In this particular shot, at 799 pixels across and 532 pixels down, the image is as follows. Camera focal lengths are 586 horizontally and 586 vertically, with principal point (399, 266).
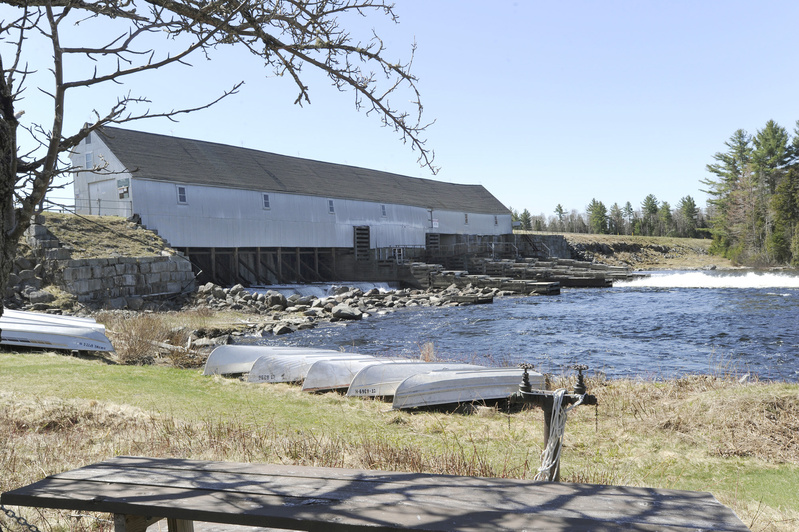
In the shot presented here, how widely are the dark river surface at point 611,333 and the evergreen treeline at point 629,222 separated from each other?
189ft

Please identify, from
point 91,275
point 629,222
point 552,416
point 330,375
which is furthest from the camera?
point 629,222

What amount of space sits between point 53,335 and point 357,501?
12.3 m

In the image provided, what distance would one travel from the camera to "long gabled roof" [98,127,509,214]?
29641 mm

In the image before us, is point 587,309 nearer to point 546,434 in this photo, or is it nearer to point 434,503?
point 546,434

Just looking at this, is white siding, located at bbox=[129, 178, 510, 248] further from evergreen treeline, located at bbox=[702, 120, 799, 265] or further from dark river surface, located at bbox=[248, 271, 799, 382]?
evergreen treeline, located at bbox=[702, 120, 799, 265]

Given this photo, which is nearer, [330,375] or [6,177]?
[6,177]

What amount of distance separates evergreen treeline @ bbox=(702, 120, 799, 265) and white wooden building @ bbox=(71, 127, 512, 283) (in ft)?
86.9

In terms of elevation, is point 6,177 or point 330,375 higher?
point 6,177

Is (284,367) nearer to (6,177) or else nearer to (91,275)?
(6,177)

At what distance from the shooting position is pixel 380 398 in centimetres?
914

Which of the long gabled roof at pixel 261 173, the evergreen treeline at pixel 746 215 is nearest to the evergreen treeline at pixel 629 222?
the evergreen treeline at pixel 746 215

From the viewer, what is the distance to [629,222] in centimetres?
8962

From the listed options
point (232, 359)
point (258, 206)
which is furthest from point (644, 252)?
point (232, 359)

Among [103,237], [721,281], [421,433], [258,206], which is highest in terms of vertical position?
[258,206]
